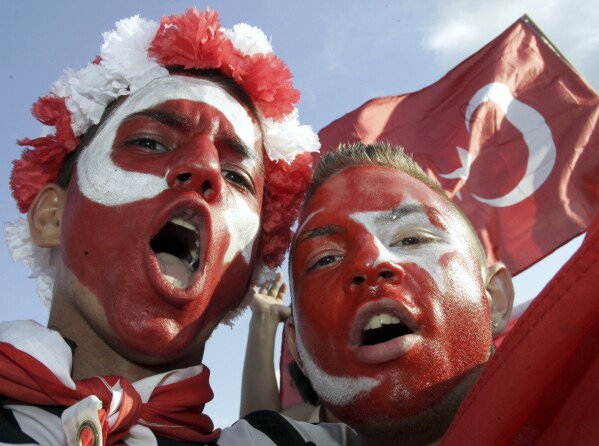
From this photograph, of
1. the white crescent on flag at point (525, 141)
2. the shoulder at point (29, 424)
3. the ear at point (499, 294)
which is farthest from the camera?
the white crescent on flag at point (525, 141)

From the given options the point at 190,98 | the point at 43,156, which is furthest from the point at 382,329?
the point at 43,156

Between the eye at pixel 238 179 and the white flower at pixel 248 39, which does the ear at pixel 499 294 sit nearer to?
the eye at pixel 238 179

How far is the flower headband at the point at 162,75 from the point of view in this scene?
3324 mm

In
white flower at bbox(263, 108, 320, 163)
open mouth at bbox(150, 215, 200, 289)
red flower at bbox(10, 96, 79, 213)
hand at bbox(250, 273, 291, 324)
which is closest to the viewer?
open mouth at bbox(150, 215, 200, 289)

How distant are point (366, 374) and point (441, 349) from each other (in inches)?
12.2

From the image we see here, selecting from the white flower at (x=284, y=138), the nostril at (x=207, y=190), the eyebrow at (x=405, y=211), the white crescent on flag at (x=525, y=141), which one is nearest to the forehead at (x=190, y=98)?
the white flower at (x=284, y=138)

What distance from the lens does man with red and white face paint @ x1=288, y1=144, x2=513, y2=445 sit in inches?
102

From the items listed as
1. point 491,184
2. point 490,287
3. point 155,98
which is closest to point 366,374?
point 490,287

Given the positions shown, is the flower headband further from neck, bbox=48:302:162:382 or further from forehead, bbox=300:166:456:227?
neck, bbox=48:302:162:382

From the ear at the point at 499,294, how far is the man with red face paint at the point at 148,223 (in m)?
0.99

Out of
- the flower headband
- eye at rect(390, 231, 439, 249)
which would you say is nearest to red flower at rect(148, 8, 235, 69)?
the flower headband

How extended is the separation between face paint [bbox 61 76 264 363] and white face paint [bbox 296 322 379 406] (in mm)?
480

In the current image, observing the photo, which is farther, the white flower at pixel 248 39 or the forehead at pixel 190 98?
the white flower at pixel 248 39

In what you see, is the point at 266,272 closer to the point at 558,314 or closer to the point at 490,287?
the point at 490,287
